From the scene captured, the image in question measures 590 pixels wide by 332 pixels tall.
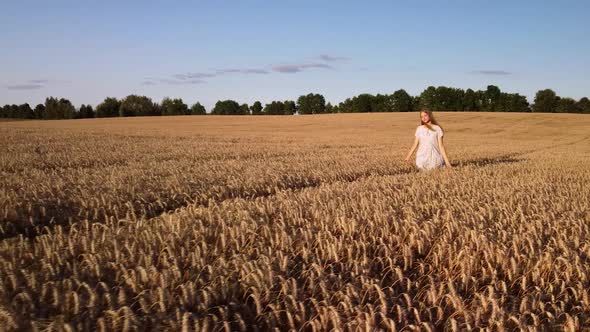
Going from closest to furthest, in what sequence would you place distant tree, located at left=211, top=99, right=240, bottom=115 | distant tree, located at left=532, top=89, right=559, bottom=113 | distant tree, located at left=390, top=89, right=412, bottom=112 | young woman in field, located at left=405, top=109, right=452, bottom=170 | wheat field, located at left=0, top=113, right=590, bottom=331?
1. wheat field, located at left=0, top=113, right=590, bottom=331
2. young woman in field, located at left=405, top=109, right=452, bottom=170
3. distant tree, located at left=532, top=89, right=559, bottom=113
4. distant tree, located at left=390, top=89, right=412, bottom=112
5. distant tree, located at left=211, top=99, right=240, bottom=115

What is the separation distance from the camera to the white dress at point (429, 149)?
11.3 metres

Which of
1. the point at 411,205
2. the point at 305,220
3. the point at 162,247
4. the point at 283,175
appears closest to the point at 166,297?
the point at 162,247

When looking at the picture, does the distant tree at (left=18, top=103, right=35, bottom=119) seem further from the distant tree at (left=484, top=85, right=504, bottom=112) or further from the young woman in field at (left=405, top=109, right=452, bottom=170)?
the young woman in field at (left=405, top=109, right=452, bottom=170)

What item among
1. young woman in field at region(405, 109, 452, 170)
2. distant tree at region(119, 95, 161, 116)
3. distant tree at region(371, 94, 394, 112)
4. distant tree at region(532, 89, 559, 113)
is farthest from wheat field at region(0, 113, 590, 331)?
distant tree at region(532, 89, 559, 113)

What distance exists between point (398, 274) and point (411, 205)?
8.94 ft

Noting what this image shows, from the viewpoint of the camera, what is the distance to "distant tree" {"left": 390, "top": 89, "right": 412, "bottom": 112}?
94375 mm

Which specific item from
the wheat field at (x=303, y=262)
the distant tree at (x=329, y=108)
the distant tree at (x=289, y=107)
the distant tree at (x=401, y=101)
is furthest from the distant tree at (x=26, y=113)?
the wheat field at (x=303, y=262)

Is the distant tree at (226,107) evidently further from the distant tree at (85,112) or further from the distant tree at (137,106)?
the distant tree at (85,112)

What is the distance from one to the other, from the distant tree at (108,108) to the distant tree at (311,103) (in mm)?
41753

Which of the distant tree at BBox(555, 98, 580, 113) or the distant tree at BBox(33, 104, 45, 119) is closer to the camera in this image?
the distant tree at BBox(555, 98, 580, 113)

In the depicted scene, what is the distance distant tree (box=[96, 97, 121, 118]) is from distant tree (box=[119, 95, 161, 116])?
1416mm

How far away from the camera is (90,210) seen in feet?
20.9

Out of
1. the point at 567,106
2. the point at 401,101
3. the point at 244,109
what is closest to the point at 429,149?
the point at 401,101

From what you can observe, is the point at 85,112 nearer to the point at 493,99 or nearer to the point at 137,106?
the point at 137,106
